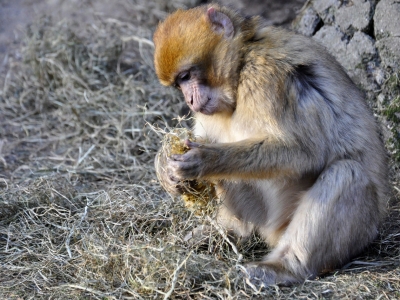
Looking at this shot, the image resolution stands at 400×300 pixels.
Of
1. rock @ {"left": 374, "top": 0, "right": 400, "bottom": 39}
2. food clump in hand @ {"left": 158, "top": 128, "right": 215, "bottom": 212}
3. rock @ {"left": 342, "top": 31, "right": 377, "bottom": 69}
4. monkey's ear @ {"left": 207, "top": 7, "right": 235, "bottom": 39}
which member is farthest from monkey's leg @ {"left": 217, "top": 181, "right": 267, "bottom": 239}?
rock @ {"left": 374, "top": 0, "right": 400, "bottom": 39}

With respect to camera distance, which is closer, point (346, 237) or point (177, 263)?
point (177, 263)

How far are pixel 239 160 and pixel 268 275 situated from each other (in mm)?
859

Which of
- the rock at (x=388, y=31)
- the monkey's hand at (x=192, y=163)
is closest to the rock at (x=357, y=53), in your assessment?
the rock at (x=388, y=31)

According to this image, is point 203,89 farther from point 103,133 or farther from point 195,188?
point 103,133

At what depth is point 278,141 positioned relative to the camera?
512 cm

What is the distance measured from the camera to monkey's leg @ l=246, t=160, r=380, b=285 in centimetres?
505

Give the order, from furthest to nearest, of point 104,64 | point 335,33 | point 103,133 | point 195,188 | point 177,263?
point 104,64, point 103,133, point 335,33, point 195,188, point 177,263

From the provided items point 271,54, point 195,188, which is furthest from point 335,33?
point 195,188

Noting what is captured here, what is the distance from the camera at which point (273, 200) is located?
556cm

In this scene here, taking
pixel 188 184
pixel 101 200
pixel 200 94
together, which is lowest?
pixel 101 200

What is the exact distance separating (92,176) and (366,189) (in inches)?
131

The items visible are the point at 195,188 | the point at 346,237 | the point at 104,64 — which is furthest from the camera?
the point at 104,64

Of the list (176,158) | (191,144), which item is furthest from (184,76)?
(176,158)

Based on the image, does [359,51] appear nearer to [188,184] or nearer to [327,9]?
[327,9]
